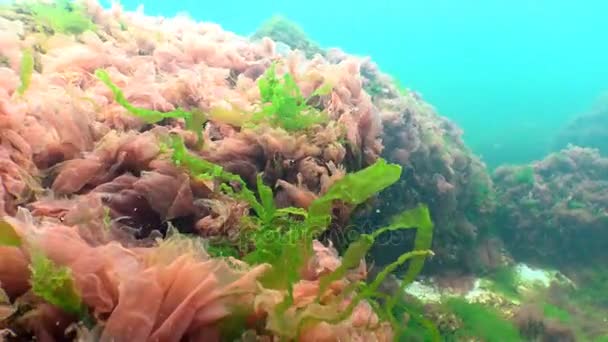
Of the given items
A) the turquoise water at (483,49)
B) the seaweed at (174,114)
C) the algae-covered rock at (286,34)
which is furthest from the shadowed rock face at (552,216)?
the turquoise water at (483,49)

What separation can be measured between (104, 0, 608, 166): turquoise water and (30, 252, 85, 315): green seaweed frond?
18304mm

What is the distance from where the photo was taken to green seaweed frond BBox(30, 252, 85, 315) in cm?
134

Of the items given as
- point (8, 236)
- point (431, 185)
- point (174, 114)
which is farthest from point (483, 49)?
point (8, 236)

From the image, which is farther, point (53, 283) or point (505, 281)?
point (505, 281)

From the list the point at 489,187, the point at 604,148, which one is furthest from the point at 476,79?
the point at 489,187

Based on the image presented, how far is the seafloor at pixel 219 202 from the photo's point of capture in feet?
4.77

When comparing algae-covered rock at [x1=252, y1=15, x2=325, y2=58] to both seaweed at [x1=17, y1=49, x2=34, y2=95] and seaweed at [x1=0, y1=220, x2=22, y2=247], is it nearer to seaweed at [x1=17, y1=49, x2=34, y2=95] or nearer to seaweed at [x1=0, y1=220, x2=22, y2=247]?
seaweed at [x1=17, y1=49, x2=34, y2=95]

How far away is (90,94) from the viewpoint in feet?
9.36

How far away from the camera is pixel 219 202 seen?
88.3 inches

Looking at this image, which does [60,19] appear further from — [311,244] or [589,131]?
[589,131]

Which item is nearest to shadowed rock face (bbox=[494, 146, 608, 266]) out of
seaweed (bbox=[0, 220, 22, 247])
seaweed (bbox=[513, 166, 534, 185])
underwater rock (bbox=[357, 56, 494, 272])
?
Result: seaweed (bbox=[513, 166, 534, 185])

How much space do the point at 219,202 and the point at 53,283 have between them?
37.9 inches

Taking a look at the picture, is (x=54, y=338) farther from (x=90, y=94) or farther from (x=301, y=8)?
(x=301, y=8)

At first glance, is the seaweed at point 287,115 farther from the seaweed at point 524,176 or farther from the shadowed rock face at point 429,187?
the seaweed at point 524,176
